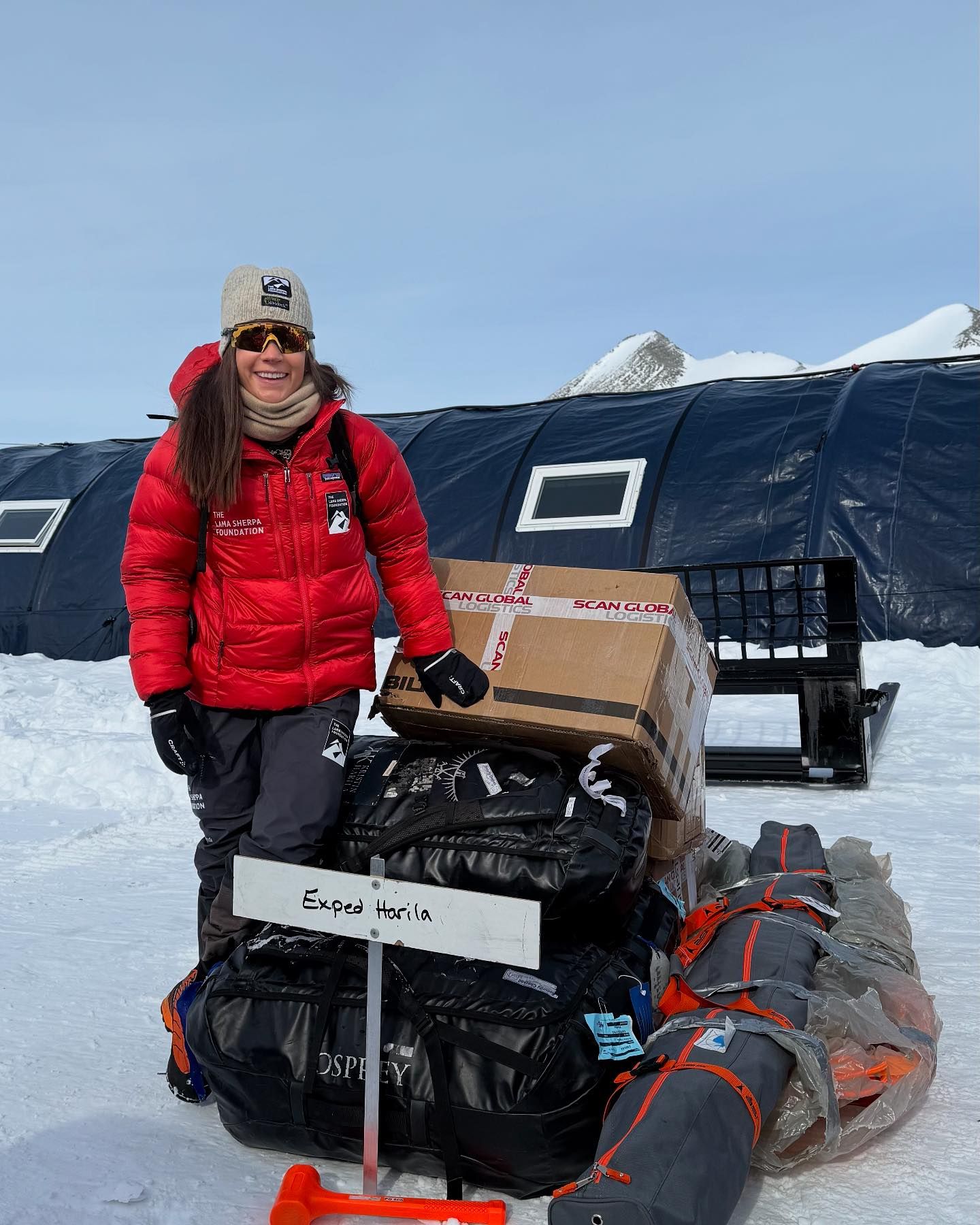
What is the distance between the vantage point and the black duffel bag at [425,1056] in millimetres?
2053

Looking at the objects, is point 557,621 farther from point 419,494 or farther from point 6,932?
point 419,494

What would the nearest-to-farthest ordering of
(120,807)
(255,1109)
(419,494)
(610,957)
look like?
(255,1109), (610,957), (120,807), (419,494)

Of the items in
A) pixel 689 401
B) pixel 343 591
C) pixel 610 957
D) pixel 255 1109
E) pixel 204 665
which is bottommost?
pixel 255 1109

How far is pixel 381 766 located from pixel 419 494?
7469 millimetres

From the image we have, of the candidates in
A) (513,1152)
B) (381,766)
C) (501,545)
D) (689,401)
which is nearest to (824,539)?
(689,401)

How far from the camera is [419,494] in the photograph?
10.1 meters

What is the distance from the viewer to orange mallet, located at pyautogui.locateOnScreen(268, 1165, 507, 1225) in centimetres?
197

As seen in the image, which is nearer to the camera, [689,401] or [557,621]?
[557,621]

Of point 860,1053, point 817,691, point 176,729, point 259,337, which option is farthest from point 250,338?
point 817,691

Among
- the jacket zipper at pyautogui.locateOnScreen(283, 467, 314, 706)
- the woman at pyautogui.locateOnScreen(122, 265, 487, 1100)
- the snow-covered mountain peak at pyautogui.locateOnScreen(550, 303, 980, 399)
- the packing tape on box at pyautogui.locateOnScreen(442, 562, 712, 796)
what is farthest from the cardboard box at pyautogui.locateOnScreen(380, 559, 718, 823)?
the snow-covered mountain peak at pyautogui.locateOnScreen(550, 303, 980, 399)

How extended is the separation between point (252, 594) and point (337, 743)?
1.47 feet

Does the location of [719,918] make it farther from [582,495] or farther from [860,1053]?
[582,495]

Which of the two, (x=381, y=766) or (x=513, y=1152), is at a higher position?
(x=381, y=766)

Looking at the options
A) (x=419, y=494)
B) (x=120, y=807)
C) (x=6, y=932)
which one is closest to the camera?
(x=6, y=932)
